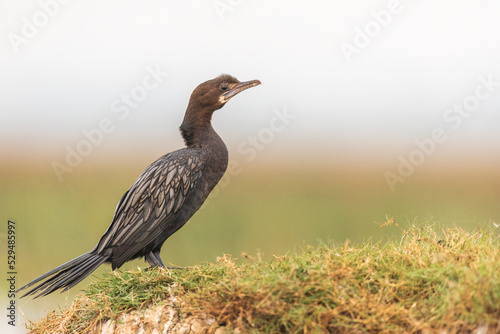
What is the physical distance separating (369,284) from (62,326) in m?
2.39

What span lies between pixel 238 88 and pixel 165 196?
51.6 inches

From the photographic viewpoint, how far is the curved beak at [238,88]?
5559 millimetres

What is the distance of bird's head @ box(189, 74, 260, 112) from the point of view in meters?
5.50

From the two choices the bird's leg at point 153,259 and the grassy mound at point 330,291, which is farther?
the bird's leg at point 153,259

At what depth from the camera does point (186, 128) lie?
18.2ft

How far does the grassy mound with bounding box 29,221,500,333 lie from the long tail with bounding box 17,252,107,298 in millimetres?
366

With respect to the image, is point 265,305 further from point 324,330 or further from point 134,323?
point 134,323

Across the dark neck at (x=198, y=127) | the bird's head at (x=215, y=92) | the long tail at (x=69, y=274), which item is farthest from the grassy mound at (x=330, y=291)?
the bird's head at (x=215, y=92)

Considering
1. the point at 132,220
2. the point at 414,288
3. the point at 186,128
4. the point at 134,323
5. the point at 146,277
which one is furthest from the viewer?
the point at 186,128

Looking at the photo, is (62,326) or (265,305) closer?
(265,305)

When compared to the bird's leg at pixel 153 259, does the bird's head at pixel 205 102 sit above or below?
above

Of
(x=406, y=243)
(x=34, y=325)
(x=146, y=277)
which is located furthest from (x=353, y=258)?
(x=34, y=325)

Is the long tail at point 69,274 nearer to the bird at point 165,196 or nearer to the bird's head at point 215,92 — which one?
the bird at point 165,196

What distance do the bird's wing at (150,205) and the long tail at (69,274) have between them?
11cm
